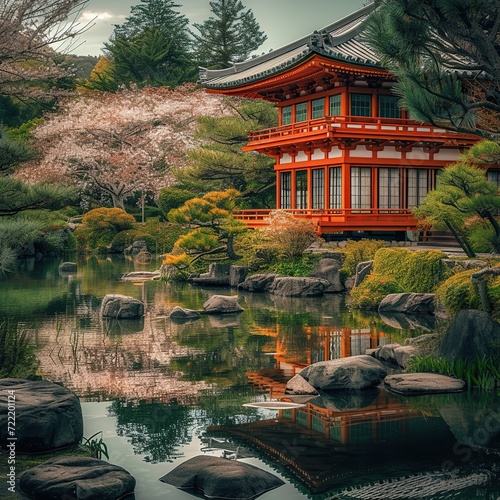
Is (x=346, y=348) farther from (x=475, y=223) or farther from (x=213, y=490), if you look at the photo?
(x=213, y=490)

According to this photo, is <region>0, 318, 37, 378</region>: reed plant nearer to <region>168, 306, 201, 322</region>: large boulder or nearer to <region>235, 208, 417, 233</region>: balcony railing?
<region>168, 306, 201, 322</region>: large boulder

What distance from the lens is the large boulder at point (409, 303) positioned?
65.1 ft

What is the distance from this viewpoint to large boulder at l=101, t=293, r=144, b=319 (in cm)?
1881

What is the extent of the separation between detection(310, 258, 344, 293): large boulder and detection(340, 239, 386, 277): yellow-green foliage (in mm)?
249

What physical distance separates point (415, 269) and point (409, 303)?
4.29ft

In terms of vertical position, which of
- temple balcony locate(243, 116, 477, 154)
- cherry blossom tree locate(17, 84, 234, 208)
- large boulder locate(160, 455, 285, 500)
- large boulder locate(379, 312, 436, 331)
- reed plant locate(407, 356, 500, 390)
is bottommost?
large boulder locate(160, 455, 285, 500)

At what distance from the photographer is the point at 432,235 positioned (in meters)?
27.2

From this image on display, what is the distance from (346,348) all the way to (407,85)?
5417mm

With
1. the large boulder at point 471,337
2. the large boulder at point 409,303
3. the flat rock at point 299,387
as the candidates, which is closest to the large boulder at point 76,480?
the flat rock at point 299,387

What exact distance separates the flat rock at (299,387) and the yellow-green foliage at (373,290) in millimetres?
9066

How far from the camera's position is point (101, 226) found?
42.6 metres

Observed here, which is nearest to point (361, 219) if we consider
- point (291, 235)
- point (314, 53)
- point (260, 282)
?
point (291, 235)

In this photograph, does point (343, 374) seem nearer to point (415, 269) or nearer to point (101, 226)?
point (415, 269)

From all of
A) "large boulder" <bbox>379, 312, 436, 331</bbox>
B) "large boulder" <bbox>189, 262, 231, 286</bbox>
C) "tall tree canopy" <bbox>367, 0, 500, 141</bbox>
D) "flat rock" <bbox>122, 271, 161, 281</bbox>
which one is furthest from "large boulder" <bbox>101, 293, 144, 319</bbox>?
"tall tree canopy" <bbox>367, 0, 500, 141</bbox>
